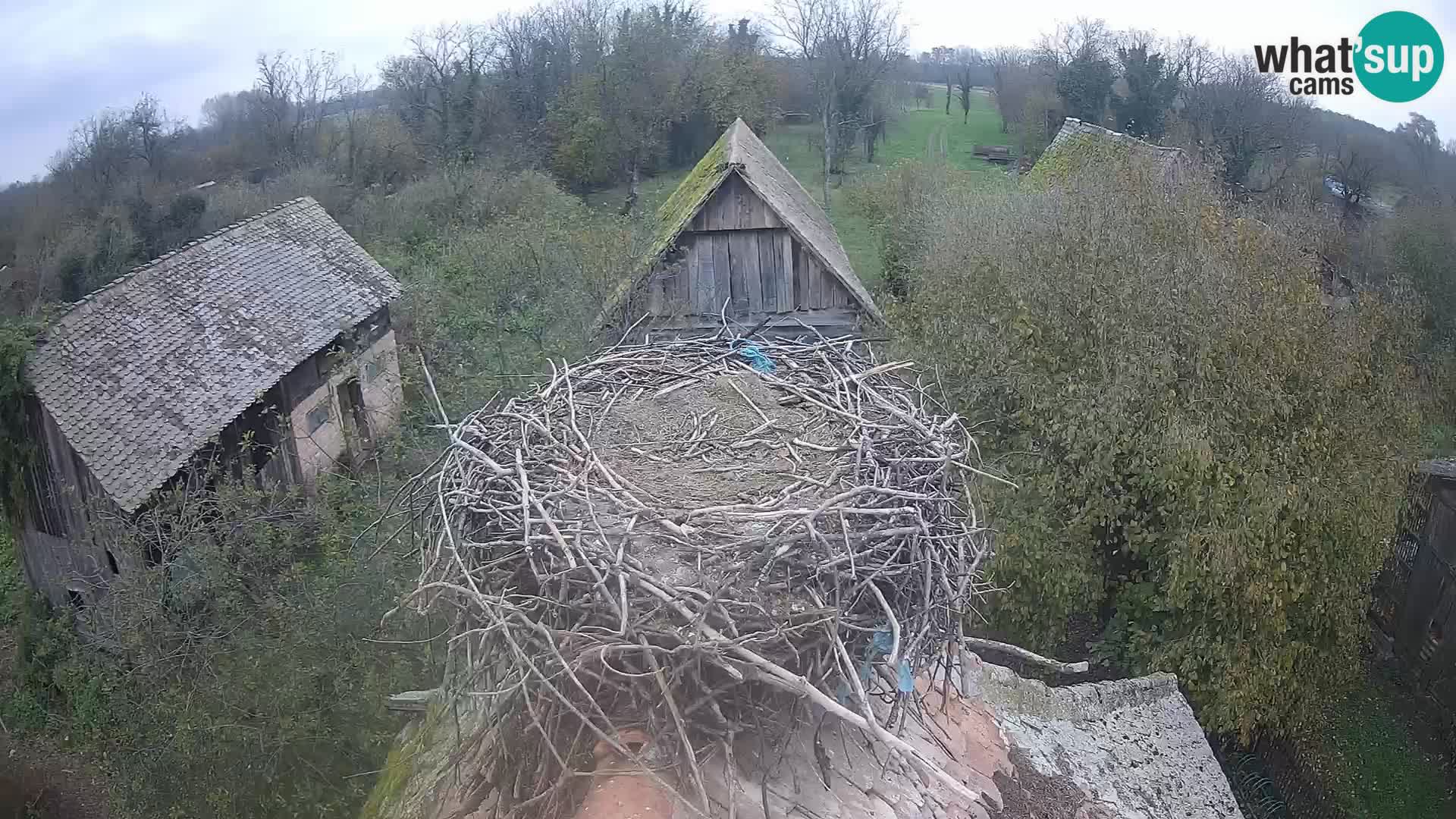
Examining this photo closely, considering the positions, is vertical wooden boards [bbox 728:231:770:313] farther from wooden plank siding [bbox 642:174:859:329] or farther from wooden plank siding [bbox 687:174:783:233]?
wooden plank siding [bbox 687:174:783:233]

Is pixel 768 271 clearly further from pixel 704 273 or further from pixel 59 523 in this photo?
pixel 59 523

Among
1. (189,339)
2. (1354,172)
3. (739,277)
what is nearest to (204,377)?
(189,339)

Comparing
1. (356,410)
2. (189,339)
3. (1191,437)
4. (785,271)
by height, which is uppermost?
(785,271)

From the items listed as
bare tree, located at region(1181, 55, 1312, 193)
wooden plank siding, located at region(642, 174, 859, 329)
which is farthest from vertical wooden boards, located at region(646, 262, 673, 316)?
bare tree, located at region(1181, 55, 1312, 193)

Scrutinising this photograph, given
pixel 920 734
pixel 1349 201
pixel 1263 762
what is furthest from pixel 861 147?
pixel 920 734

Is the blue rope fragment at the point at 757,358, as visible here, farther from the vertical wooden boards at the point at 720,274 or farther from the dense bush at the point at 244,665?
the vertical wooden boards at the point at 720,274

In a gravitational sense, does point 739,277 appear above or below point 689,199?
below
